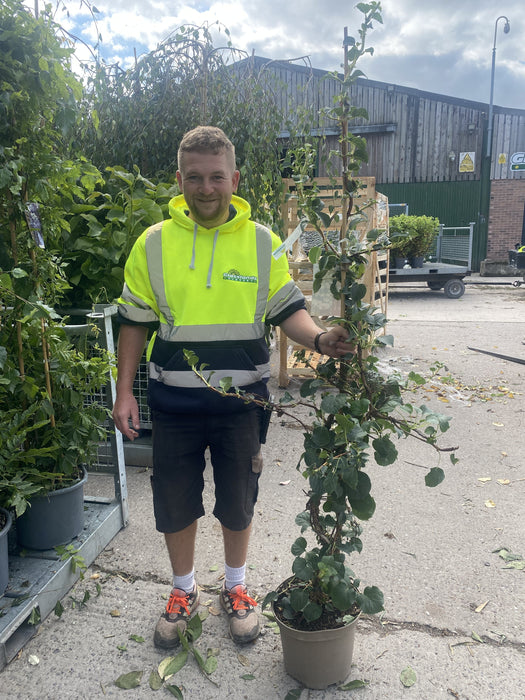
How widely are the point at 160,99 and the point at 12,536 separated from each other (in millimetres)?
3708

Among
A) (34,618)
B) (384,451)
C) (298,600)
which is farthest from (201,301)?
(34,618)

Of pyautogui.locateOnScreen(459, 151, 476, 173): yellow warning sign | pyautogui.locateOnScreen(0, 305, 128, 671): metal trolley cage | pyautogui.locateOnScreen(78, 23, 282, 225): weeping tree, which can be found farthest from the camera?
pyautogui.locateOnScreen(459, 151, 476, 173): yellow warning sign

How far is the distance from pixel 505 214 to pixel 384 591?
1987 cm

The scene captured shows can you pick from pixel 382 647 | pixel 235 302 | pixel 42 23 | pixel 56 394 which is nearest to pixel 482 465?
pixel 382 647

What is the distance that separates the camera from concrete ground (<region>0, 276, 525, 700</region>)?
78.8 inches

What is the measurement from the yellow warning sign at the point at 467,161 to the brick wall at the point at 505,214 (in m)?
0.98

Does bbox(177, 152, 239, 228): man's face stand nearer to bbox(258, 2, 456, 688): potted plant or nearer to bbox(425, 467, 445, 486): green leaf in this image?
bbox(258, 2, 456, 688): potted plant

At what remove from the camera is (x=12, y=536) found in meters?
2.66

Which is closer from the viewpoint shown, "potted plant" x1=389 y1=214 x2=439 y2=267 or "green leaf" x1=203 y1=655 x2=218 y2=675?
"green leaf" x1=203 y1=655 x2=218 y2=675

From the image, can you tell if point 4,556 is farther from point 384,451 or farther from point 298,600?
point 384,451

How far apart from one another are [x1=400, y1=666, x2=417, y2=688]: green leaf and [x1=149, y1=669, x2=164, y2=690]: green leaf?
0.89 m

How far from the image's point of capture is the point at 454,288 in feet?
42.8

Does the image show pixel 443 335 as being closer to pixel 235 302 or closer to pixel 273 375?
pixel 273 375

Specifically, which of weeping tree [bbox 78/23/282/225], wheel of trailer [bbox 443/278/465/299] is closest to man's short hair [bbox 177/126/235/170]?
weeping tree [bbox 78/23/282/225]
